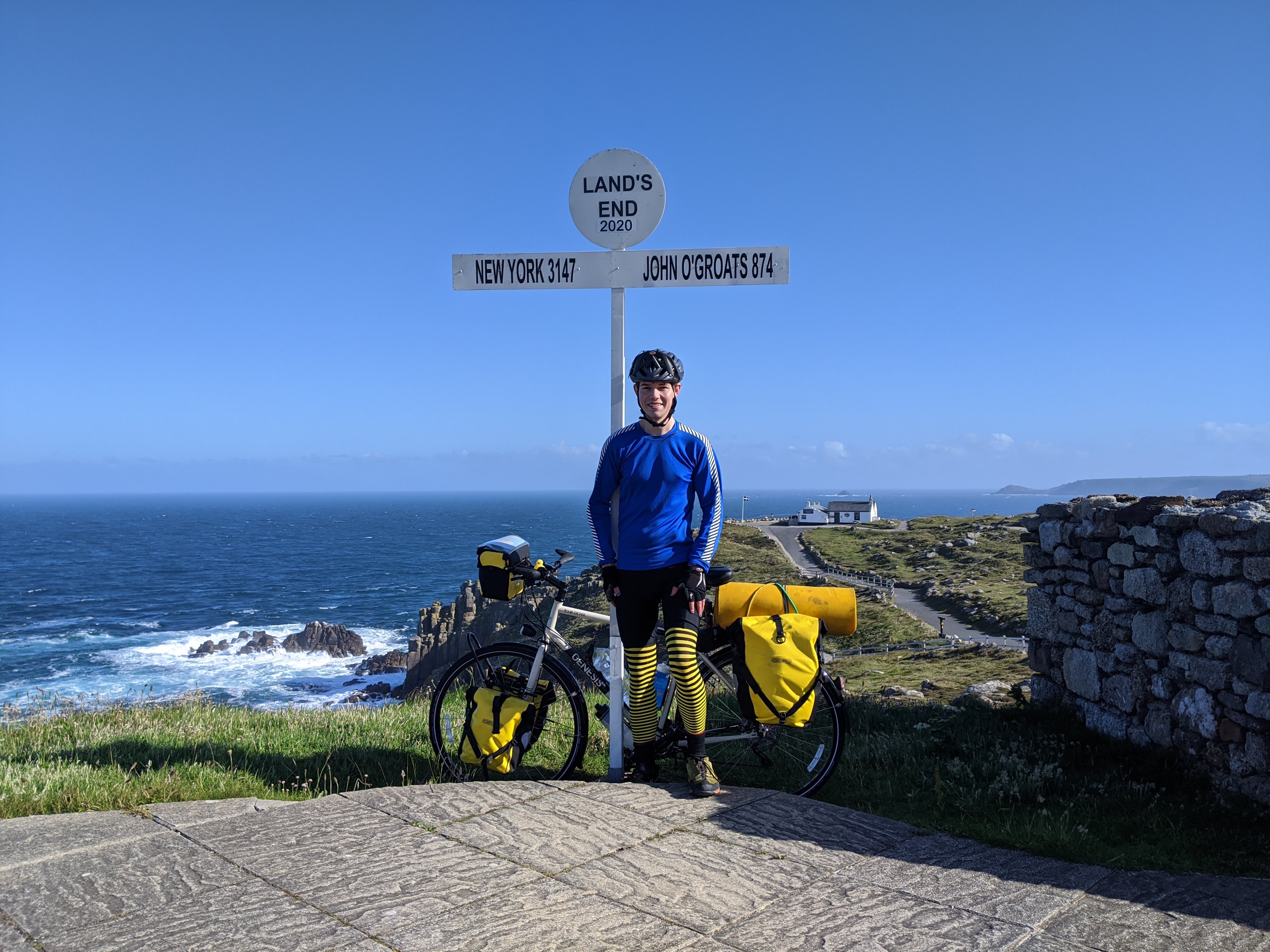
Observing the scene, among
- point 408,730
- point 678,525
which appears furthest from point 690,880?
point 408,730

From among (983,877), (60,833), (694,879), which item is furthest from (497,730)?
(983,877)

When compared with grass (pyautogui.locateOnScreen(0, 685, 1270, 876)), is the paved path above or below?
below

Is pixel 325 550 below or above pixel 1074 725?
below

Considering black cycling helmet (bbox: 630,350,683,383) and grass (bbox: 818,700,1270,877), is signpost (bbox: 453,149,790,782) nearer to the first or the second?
black cycling helmet (bbox: 630,350,683,383)

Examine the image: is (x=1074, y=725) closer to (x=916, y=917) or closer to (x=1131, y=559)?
(x=1131, y=559)

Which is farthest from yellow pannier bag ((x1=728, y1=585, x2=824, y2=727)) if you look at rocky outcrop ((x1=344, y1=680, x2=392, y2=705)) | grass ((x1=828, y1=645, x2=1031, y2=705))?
rocky outcrop ((x1=344, y1=680, x2=392, y2=705))

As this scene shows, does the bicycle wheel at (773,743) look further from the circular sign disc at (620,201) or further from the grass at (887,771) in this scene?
the circular sign disc at (620,201)

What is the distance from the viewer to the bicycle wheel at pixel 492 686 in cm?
516

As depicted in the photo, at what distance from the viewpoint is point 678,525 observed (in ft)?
16.0

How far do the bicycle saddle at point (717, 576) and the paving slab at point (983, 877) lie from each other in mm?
1701

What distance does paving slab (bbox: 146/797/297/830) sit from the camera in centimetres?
417

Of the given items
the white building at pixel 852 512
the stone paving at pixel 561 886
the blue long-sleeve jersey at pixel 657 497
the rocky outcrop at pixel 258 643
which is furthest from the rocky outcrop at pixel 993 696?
the white building at pixel 852 512

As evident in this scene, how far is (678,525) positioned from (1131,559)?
12.1 feet

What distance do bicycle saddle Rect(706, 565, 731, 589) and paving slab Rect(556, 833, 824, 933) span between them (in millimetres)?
1475
